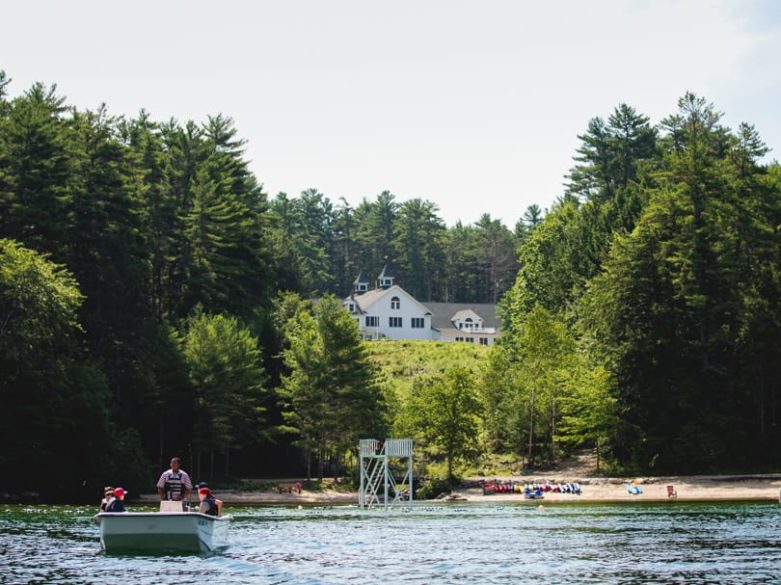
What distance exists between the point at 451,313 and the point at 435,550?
418 feet

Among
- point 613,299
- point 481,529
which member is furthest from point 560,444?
point 481,529

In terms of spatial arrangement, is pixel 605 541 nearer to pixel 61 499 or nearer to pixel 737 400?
pixel 61 499

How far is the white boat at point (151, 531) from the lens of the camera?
103 ft

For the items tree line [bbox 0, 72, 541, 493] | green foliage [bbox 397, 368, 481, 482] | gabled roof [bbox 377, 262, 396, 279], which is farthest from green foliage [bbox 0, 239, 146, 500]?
gabled roof [bbox 377, 262, 396, 279]

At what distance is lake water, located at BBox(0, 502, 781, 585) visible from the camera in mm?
28188

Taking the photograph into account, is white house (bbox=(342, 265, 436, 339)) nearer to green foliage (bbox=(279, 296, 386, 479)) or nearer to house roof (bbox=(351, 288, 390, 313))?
house roof (bbox=(351, 288, 390, 313))

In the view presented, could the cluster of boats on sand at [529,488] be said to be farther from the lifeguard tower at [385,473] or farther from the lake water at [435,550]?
the lake water at [435,550]

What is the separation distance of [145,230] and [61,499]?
29660mm

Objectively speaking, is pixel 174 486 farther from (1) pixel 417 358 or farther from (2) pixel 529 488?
(1) pixel 417 358

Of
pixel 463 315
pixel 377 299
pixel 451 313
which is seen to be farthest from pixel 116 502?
pixel 451 313

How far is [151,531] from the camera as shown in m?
31.3

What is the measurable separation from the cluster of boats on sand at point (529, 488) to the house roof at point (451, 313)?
79.7 m

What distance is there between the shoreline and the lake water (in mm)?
15226

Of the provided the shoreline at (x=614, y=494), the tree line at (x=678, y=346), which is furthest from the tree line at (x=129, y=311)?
the tree line at (x=678, y=346)
